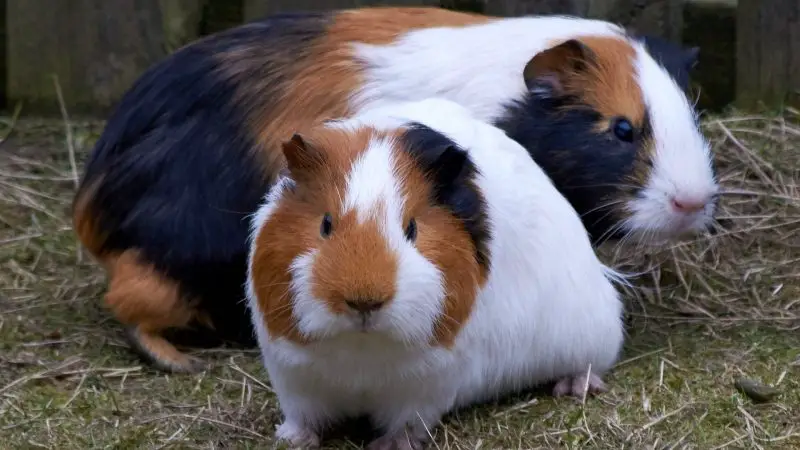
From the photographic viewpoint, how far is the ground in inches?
109

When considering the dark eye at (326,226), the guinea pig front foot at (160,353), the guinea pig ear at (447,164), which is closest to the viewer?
the dark eye at (326,226)

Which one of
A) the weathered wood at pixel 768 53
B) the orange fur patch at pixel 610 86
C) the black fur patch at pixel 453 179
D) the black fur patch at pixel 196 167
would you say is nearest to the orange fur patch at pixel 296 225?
the black fur patch at pixel 453 179

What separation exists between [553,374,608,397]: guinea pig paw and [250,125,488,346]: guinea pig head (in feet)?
1.72

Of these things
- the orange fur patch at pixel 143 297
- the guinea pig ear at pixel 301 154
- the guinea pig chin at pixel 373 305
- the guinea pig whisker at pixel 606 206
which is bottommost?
the orange fur patch at pixel 143 297

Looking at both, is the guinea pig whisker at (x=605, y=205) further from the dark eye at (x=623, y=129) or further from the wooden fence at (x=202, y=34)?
the wooden fence at (x=202, y=34)

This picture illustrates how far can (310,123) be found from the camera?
3314 millimetres

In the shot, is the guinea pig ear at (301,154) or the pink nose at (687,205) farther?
the pink nose at (687,205)

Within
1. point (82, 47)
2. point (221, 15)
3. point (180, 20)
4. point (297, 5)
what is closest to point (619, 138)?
point (297, 5)

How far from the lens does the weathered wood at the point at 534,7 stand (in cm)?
424

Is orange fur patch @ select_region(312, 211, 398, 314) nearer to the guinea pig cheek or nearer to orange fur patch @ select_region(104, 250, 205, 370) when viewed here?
the guinea pig cheek

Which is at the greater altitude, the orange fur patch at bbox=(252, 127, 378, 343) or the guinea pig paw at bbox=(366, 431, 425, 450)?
the orange fur patch at bbox=(252, 127, 378, 343)

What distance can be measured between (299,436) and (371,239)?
2.04ft

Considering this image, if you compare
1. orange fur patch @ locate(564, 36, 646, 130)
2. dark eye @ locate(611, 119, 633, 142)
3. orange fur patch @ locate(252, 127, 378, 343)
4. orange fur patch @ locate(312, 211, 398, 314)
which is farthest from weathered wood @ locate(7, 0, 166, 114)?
orange fur patch @ locate(312, 211, 398, 314)

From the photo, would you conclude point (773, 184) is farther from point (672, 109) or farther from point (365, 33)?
point (365, 33)
